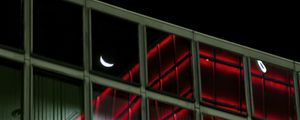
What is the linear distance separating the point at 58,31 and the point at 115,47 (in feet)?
8.07

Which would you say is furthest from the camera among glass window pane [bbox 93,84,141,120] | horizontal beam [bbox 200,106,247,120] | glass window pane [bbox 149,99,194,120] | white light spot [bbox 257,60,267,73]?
white light spot [bbox 257,60,267,73]

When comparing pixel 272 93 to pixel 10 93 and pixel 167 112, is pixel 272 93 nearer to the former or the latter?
pixel 167 112

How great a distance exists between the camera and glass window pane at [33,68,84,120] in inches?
1229

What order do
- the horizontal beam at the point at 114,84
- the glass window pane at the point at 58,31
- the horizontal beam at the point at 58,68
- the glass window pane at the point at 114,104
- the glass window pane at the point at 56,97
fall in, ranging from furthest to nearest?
1. the horizontal beam at the point at 114,84
2. the glass window pane at the point at 114,104
3. the glass window pane at the point at 58,31
4. the horizontal beam at the point at 58,68
5. the glass window pane at the point at 56,97

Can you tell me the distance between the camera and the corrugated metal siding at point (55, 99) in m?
31.2

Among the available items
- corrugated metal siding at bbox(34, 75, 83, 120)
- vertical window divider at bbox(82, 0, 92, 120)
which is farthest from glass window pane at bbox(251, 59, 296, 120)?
corrugated metal siding at bbox(34, 75, 83, 120)

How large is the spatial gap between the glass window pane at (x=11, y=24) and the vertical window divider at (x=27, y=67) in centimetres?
17

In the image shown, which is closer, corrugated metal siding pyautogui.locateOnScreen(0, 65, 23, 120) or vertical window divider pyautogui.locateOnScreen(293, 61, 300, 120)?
corrugated metal siding pyautogui.locateOnScreen(0, 65, 23, 120)

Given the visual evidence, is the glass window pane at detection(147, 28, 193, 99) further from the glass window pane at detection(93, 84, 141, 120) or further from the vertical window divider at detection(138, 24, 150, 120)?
the glass window pane at detection(93, 84, 141, 120)

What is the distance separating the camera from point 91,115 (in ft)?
106

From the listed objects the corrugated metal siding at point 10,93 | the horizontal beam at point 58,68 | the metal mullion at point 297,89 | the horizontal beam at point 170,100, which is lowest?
the corrugated metal siding at point 10,93

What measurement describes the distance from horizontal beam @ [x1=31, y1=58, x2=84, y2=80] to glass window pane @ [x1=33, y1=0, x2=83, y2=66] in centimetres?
25

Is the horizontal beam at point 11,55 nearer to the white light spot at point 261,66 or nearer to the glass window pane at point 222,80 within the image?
the glass window pane at point 222,80

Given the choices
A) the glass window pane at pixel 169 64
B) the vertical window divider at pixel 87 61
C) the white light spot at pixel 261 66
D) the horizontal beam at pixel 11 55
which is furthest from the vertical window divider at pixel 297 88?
the horizontal beam at pixel 11 55
